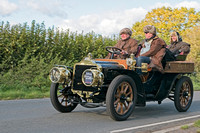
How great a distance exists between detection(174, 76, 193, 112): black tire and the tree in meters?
23.9

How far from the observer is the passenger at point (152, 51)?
293 inches

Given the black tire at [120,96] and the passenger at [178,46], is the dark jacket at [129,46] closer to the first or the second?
the passenger at [178,46]

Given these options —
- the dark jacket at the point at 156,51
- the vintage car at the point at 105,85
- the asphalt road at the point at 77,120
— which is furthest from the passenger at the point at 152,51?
the asphalt road at the point at 77,120

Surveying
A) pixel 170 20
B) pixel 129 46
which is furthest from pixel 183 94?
pixel 170 20

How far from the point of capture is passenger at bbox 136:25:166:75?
7454 mm

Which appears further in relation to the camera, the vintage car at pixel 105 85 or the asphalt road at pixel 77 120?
the vintage car at pixel 105 85

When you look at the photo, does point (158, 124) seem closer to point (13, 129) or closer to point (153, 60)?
point (153, 60)

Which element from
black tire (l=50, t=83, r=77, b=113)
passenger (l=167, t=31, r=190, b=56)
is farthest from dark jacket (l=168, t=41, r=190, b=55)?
black tire (l=50, t=83, r=77, b=113)

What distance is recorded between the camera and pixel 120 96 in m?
6.48

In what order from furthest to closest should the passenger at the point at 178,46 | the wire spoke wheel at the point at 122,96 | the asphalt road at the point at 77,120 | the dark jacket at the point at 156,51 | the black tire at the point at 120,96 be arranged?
the passenger at the point at 178,46, the dark jacket at the point at 156,51, the wire spoke wheel at the point at 122,96, the black tire at the point at 120,96, the asphalt road at the point at 77,120

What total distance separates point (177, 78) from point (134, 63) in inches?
81.1

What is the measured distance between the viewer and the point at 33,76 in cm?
1369

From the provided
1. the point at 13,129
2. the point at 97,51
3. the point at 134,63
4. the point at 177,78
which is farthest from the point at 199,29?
the point at 13,129

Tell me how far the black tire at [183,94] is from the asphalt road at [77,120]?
0.59 feet
